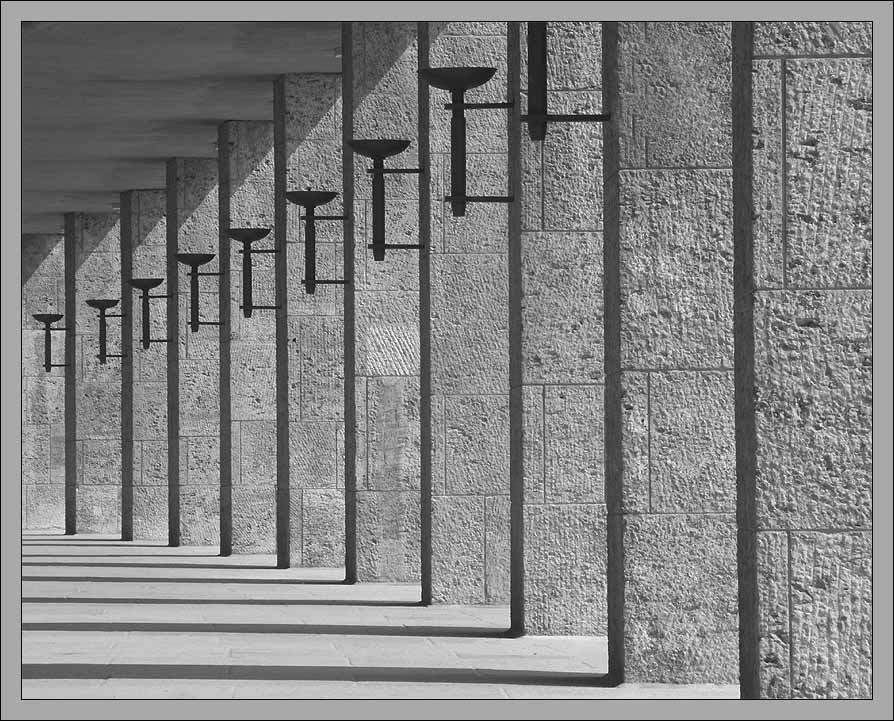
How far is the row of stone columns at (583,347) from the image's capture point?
731cm

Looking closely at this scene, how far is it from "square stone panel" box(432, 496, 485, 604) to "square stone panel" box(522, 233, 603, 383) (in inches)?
108

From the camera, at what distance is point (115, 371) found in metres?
28.5

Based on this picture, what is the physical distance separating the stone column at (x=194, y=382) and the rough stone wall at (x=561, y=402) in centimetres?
1305

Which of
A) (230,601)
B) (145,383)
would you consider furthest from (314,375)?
(145,383)

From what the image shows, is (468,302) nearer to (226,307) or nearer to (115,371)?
(226,307)

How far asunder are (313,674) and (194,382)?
580 inches

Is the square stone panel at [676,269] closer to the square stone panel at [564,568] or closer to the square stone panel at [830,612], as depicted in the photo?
the square stone panel at [830,612]

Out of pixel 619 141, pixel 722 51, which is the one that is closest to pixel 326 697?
pixel 619 141

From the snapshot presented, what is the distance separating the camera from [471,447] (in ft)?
45.0

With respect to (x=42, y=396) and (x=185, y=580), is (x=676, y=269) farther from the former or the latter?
(x=42, y=396)

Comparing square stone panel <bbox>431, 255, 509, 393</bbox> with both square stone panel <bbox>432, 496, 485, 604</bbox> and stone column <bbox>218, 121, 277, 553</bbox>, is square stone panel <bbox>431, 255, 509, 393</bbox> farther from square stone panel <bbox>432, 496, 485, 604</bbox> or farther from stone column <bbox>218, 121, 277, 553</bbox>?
stone column <bbox>218, 121, 277, 553</bbox>

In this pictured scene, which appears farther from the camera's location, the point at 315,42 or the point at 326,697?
the point at 315,42

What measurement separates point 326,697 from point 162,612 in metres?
5.30

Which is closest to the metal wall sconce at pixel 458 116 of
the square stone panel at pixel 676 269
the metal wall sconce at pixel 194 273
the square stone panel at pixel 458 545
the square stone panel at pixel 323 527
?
the square stone panel at pixel 676 269
